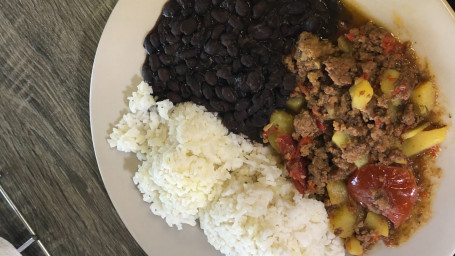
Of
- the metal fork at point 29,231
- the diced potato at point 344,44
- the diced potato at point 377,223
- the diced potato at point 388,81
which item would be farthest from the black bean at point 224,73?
the metal fork at point 29,231

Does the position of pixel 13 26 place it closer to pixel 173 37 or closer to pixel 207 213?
pixel 173 37

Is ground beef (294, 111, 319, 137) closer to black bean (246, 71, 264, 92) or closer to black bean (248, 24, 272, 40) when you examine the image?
black bean (246, 71, 264, 92)

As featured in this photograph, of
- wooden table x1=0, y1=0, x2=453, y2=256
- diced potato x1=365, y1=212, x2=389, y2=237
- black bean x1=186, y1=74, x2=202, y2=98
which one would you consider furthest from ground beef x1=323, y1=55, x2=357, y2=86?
wooden table x1=0, y1=0, x2=453, y2=256

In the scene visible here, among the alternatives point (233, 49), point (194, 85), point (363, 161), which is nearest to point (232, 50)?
point (233, 49)

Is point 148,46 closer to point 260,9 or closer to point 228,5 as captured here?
point 228,5

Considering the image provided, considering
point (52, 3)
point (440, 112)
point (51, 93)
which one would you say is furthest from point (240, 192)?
point (52, 3)

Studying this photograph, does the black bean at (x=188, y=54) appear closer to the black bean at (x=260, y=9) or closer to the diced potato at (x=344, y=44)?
the black bean at (x=260, y=9)
